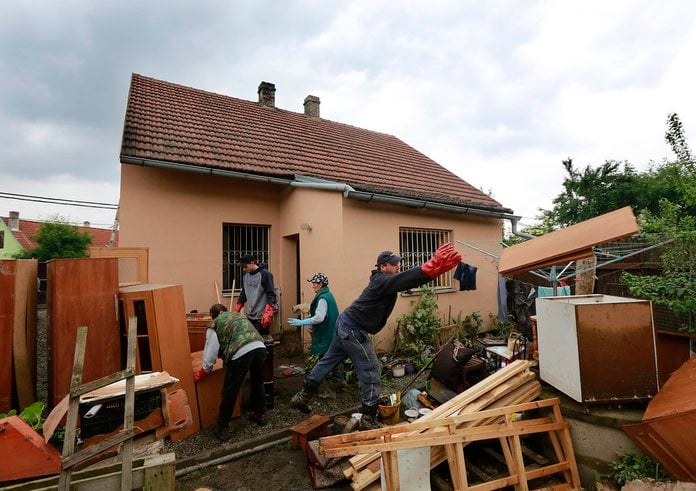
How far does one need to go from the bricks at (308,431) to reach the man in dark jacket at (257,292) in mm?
1836

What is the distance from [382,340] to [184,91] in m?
8.68

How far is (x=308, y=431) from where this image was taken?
335 cm

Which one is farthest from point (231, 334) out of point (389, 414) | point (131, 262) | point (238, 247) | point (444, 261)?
point (238, 247)

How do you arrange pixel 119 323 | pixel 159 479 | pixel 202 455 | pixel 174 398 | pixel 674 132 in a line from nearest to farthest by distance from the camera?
pixel 159 479 < pixel 174 398 < pixel 202 455 < pixel 119 323 < pixel 674 132

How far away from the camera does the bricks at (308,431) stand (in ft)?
11.0

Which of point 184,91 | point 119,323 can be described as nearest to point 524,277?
point 119,323

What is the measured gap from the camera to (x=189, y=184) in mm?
6527

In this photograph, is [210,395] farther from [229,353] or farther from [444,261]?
[444,261]

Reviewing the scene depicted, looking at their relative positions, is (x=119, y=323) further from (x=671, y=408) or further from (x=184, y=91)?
(x=184, y=91)

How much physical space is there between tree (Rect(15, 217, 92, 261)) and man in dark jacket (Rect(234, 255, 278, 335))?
2126 centimetres

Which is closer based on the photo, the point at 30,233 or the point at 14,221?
the point at 30,233

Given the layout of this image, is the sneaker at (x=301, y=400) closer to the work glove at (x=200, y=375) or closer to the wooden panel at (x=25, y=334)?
the work glove at (x=200, y=375)

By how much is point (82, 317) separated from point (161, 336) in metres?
0.84

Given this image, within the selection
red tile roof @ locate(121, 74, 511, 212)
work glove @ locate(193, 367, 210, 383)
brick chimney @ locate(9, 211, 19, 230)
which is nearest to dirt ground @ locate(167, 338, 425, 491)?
work glove @ locate(193, 367, 210, 383)
